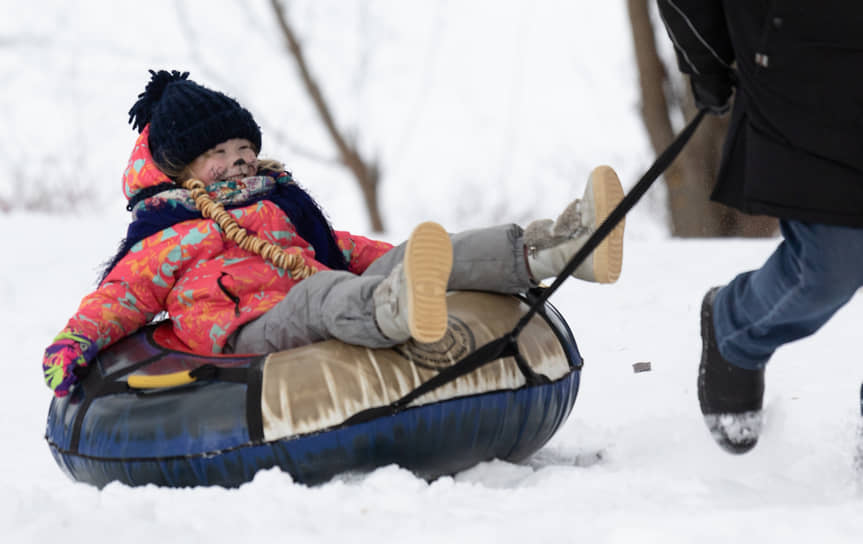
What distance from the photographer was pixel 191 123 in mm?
2910

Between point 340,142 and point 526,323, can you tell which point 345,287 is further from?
point 340,142

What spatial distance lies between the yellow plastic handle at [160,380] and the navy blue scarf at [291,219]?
573 mm

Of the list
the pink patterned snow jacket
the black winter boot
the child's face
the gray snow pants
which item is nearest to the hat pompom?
the child's face

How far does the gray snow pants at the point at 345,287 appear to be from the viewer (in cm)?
232

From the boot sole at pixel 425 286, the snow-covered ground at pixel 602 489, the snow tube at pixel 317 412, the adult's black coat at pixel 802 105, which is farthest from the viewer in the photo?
the snow tube at pixel 317 412

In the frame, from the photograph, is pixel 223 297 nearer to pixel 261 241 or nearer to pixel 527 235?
pixel 261 241

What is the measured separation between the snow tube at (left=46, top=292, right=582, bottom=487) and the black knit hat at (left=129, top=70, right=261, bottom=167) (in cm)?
77

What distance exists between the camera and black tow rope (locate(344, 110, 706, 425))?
2.13 metres

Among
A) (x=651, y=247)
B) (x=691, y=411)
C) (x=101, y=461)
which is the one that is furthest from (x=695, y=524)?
(x=651, y=247)

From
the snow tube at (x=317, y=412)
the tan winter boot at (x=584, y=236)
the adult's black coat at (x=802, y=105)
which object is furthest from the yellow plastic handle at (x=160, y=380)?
the adult's black coat at (x=802, y=105)

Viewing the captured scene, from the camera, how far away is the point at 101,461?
2.35 meters

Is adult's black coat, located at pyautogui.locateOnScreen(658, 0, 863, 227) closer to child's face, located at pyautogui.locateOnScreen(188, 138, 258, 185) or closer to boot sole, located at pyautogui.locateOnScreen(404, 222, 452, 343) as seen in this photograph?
boot sole, located at pyautogui.locateOnScreen(404, 222, 452, 343)

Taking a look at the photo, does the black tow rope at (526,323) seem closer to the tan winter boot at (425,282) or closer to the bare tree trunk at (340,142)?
the tan winter boot at (425,282)

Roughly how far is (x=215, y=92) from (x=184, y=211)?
0.45m
